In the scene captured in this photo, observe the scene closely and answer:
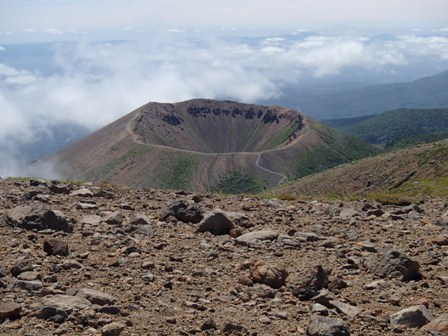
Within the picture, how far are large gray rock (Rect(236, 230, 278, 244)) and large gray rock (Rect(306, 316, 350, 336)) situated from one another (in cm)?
472

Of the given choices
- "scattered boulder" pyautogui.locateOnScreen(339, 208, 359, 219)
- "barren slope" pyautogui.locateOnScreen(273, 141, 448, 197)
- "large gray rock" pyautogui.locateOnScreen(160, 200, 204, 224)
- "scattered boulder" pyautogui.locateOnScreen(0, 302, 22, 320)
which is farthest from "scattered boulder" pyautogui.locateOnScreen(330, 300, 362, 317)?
"barren slope" pyautogui.locateOnScreen(273, 141, 448, 197)

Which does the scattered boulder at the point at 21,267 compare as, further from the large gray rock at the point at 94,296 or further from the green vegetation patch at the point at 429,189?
the green vegetation patch at the point at 429,189

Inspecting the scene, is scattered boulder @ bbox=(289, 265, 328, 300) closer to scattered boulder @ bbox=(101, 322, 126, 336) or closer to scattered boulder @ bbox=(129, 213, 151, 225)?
scattered boulder @ bbox=(101, 322, 126, 336)

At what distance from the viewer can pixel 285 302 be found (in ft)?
30.4

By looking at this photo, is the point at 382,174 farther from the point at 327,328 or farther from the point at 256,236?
the point at 327,328

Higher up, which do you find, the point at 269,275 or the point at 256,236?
the point at 269,275

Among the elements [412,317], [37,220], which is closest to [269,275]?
[412,317]

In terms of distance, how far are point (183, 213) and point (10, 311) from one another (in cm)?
740

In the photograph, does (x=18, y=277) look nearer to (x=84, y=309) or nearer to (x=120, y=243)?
(x=84, y=309)

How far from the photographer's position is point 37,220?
12.0 meters

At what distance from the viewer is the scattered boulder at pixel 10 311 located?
7.55 meters

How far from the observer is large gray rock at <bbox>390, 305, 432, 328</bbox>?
8711 mm

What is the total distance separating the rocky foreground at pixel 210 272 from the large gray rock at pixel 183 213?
1.2 inches

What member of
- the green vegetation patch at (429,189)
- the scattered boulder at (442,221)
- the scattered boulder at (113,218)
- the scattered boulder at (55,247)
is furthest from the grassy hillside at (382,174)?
the scattered boulder at (55,247)
